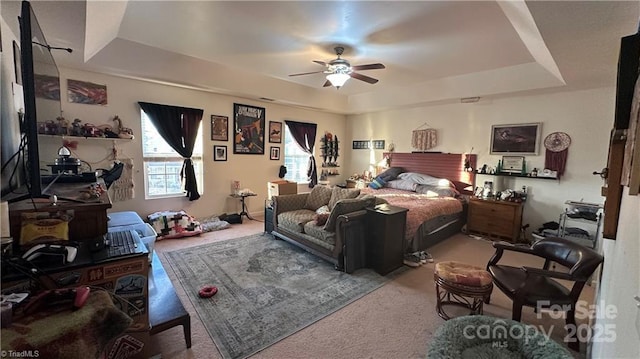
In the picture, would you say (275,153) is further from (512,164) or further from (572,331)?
(572,331)

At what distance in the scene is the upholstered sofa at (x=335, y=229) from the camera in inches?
123

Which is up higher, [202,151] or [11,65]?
[11,65]

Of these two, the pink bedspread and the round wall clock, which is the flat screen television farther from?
the round wall clock

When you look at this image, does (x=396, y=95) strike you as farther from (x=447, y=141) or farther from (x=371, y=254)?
Result: (x=371, y=254)

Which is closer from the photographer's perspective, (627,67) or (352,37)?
(627,67)

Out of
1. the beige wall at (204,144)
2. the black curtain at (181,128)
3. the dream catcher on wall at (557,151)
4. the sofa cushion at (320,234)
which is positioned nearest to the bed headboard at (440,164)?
Answer: the dream catcher on wall at (557,151)

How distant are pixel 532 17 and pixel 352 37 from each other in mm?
1737

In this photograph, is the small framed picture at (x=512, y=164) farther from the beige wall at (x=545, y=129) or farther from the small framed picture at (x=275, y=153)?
the small framed picture at (x=275, y=153)

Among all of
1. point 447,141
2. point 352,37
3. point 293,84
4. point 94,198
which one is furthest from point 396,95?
point 94,198

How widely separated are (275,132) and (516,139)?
4576 mm

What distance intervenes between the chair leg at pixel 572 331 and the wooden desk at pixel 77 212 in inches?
134

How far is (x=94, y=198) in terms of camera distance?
1667mm

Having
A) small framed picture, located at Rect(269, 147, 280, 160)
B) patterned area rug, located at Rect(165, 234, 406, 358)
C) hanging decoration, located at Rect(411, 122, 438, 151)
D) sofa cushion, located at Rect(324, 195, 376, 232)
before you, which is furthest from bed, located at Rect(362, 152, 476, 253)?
small framed picture, located at Rect(269, 147, 280, 160)

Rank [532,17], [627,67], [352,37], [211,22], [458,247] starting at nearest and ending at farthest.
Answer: [627,67] → [532,17] → [211,22] → [352,37] → [458,247]
